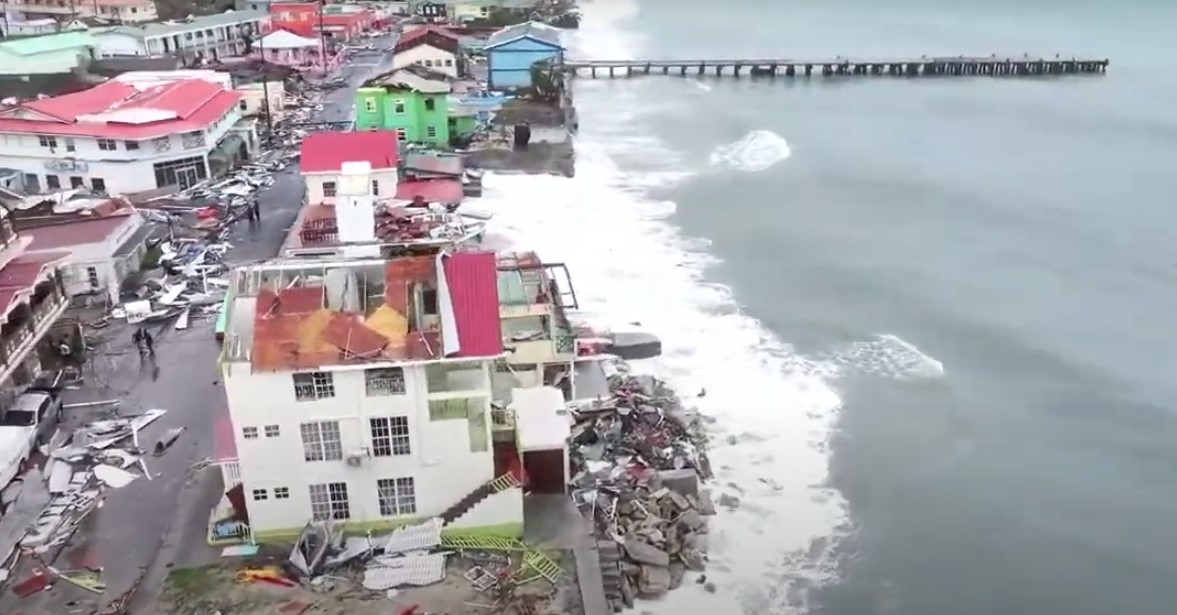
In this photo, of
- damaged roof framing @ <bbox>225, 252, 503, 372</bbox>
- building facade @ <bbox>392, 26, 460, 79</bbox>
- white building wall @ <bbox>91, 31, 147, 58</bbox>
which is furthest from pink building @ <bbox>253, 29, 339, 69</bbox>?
damaged roof framing @ <bbox>225, 252, 503, 372</bbox>

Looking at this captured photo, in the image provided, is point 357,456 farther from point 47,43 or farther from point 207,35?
point 207,35

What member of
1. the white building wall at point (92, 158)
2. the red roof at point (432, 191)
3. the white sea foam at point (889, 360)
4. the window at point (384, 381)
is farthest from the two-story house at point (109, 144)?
the window at point (384, 381)

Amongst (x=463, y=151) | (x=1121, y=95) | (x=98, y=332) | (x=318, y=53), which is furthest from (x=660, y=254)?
(x=1121, y=95)

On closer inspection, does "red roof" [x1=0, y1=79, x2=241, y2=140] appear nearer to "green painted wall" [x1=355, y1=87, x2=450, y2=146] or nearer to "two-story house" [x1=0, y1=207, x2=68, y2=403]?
"green painted wall" [x1=355, y1=87, x2=450, y2=146]

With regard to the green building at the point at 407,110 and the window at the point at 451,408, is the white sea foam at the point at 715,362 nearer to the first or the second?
the window at the point at 451,408

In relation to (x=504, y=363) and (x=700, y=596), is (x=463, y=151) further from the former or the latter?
(x=700, y=596)

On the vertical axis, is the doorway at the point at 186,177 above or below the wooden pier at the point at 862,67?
above

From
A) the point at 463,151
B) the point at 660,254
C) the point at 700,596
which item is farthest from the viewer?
the point at 463,151
